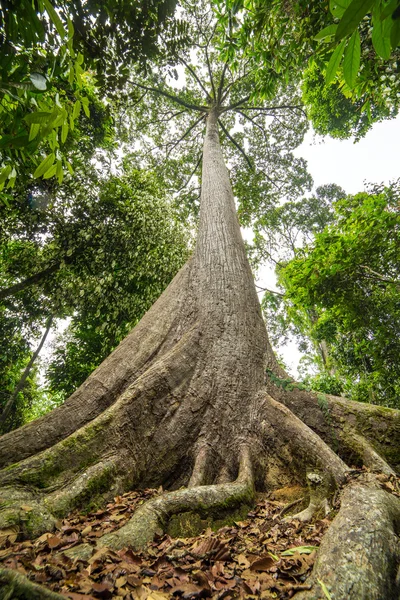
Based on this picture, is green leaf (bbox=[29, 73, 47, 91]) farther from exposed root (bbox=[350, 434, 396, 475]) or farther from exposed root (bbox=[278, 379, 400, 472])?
exposed root (bbox=[350, 434, 396, 475])

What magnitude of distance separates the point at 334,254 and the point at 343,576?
624 centimetres

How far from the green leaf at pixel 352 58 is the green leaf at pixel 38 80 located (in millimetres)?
975

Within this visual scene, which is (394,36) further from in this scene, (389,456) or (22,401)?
(22,401)

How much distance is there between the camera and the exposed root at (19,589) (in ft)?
2.76

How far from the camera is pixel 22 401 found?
11.0 meters

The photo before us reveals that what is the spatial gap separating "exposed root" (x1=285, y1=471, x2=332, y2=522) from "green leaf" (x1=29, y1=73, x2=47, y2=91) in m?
2.63

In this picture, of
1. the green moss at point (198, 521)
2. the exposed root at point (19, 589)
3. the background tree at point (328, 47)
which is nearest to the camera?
the background tree at point (328, 47)

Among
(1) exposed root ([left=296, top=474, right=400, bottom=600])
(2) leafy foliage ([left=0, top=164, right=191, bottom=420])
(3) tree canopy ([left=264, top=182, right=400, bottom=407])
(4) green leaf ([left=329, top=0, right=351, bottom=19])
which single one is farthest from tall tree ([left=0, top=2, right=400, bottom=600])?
(3) tree canopy ([left=264, top=182, right=400, bottom=407])

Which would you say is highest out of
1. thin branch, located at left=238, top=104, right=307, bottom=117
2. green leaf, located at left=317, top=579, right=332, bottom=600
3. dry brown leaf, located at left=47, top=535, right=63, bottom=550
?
thin branch, located at left=238, top=104, right=307, bottom=117

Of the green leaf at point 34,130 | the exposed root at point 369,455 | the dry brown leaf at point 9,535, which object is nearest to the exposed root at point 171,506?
the dry brown leaf at point 9,535

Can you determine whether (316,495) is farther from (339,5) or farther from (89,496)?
(339,5)

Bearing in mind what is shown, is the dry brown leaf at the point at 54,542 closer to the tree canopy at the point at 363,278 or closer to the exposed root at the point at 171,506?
the exposed root at the point at 171,506

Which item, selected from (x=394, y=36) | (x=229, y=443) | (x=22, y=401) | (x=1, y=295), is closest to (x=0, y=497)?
(x=229, y=443)

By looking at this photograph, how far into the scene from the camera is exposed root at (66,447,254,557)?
154 centimetres
